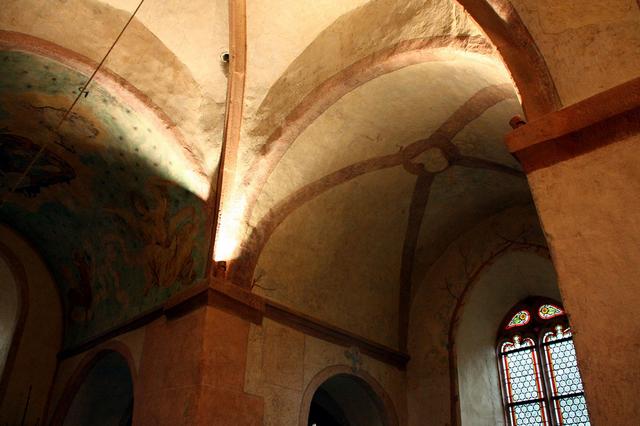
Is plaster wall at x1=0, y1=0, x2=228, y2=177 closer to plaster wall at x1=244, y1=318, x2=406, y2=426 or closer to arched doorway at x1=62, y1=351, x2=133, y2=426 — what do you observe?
plaster wall at x1=244, y1=318, x2=406, y2=426

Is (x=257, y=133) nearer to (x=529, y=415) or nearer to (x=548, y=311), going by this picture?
(x=548, y=311)

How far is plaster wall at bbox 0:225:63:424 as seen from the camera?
8281mm

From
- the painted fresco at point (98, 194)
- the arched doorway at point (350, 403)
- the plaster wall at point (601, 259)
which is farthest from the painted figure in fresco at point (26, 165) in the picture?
the plaster wall at point (601, 259)

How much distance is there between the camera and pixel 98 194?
7.77m

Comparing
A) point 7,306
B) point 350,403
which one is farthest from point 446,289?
point 7,306

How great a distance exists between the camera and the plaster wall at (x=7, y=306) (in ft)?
28.4

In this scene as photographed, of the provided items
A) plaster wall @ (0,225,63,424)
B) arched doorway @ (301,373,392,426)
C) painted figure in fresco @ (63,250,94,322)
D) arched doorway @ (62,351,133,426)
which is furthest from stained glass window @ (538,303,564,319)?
plaster wall @ (0,225,63,424)

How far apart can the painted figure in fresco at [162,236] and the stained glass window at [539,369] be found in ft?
14.8

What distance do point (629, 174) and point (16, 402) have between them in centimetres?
819

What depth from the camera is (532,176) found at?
134 inches

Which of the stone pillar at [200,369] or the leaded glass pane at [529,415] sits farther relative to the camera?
the leaded glass pane at [529,415]

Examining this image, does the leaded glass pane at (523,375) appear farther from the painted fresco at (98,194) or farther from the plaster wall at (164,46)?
the plaster wall at (164,46)

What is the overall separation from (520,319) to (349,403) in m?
2.64

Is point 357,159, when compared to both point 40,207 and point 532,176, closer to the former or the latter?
point 532,176
